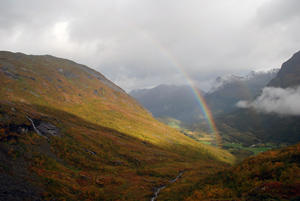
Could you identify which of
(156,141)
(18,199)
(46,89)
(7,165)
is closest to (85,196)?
Result: (18,199)

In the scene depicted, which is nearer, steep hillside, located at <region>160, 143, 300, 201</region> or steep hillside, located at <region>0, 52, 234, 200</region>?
steep hillside, located at <region>160, 143, 300, 201</region>

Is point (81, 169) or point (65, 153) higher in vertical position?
point (65, 153)

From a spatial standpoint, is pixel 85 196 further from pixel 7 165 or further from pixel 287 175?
pixel 287 175

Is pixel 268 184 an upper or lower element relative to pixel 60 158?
upper

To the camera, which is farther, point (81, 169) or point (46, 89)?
point (46, 89)

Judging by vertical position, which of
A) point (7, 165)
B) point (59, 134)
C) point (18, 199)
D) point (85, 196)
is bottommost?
point (85, 196)

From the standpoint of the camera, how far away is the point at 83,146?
273ft

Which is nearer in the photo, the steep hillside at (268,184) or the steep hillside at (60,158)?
the steep hillside at (268,184)

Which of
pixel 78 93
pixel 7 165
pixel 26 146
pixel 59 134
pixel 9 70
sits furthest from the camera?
pixel 78 93

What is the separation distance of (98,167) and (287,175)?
6856 centimetres

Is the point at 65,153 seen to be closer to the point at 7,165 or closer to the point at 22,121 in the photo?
the point at 22,121

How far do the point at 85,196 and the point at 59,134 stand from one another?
48.0 meters

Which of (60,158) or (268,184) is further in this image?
(60,158)

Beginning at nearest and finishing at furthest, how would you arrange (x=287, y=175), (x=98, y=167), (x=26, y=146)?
(x=287, y=175)
(x=26, y=146)
(x=98, y=167)
